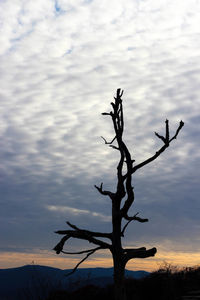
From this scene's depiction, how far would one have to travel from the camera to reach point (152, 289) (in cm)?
1767

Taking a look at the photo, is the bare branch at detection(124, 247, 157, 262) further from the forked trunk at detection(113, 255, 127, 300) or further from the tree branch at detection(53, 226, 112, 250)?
the tree branch at detection(53, 226, 112, 250)

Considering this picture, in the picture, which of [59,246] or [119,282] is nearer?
[119,282]

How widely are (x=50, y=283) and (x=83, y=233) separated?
609 centimetres

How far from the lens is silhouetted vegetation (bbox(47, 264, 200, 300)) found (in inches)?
650

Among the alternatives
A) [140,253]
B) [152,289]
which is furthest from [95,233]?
[152,289]

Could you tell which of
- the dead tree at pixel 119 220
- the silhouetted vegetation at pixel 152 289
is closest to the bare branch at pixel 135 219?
the dead tree at pixel 119 220

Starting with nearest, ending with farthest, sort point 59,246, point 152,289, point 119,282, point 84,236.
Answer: point 119,282, point 59,246, point 84,236, point 152,289

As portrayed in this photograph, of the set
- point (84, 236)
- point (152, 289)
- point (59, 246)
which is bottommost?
point (152, 289)

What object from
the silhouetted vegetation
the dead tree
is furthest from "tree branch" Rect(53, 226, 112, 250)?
the silhouetted vegetation

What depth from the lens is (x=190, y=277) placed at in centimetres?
1939

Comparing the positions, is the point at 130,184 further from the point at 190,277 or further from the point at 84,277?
the point at 190,277

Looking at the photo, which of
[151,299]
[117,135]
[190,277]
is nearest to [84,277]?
[151,299]

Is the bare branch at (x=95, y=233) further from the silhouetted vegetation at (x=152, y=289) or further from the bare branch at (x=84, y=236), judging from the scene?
the silhouetted vegetation at (x=152, y=289)

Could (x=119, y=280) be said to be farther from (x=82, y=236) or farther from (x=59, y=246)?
(x=59, y=246)
